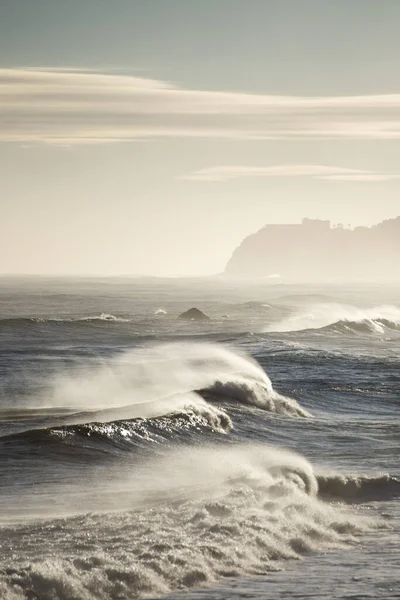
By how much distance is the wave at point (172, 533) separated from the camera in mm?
11953

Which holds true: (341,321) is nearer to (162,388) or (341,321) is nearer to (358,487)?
(162,388)

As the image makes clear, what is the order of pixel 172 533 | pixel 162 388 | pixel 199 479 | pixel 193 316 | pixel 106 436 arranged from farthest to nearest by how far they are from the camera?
pixel 193 316, pixel 162 388, pixel 106 436, pixel 199 479, pixel 172 533

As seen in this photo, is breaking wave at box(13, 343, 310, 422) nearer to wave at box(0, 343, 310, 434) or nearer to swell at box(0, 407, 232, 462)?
wave at box(0, 343, 310, 434)

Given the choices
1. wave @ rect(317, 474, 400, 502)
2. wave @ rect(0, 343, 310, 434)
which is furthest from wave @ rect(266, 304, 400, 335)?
wave @ rect(317, 474, 400, 502)

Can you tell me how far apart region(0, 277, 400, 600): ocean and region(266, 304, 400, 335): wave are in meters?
24.7

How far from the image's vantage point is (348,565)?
43.2 feet

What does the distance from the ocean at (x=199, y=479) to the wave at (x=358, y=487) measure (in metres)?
0.03

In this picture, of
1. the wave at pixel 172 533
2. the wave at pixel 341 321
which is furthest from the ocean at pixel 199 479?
the wave at pixel 341 321

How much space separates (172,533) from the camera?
551 inches

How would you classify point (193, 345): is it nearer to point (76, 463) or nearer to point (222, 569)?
point (76, 463)

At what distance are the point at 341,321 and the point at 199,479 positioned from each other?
2021 inches

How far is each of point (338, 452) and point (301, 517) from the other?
5.76 metres

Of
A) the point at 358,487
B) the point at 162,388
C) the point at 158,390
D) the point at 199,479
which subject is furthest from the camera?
the point at 162,388

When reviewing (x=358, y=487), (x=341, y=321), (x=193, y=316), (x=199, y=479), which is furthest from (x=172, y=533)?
(x=193, y=316)
